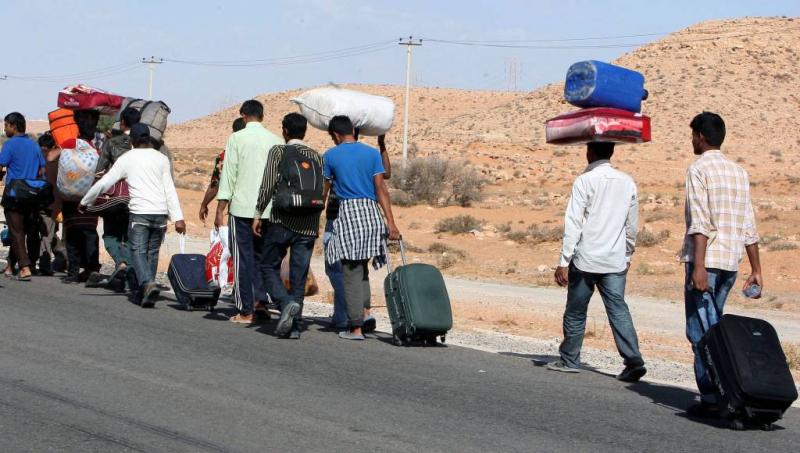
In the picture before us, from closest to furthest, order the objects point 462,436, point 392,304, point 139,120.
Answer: point 462,436
point 392,304
point 139,120

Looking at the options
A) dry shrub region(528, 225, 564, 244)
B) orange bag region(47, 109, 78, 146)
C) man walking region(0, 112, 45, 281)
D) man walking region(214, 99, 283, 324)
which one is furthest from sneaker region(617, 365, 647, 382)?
dry shrub region(528, 225, 564, 244)

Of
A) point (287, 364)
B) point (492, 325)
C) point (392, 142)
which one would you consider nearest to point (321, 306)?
point (492, 325)

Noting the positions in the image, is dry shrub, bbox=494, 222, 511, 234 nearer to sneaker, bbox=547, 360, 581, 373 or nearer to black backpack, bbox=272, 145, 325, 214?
black backpack, bbox=272, 145, 325, 214

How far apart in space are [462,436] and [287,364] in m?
2.58

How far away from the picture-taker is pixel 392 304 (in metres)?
10.5

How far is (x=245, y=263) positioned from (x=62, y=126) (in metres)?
4.35

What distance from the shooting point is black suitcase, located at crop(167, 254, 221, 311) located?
12.5 m

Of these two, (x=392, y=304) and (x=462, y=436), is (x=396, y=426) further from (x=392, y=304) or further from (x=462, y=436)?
(x=392, y=304)

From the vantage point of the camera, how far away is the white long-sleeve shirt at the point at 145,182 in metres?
12.6

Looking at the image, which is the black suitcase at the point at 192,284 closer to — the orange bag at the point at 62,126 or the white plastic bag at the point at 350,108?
the white plastic bag at the point at 350,108

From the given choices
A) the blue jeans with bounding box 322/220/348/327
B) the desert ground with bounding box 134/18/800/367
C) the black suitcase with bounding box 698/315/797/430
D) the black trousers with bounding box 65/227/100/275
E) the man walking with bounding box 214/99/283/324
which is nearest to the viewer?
the black suitcase with bounding box 698/315/797/430

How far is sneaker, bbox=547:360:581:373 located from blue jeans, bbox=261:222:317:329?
2.41 meters

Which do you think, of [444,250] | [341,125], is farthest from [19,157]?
[444,250]

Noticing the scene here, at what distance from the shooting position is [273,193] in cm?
1081
